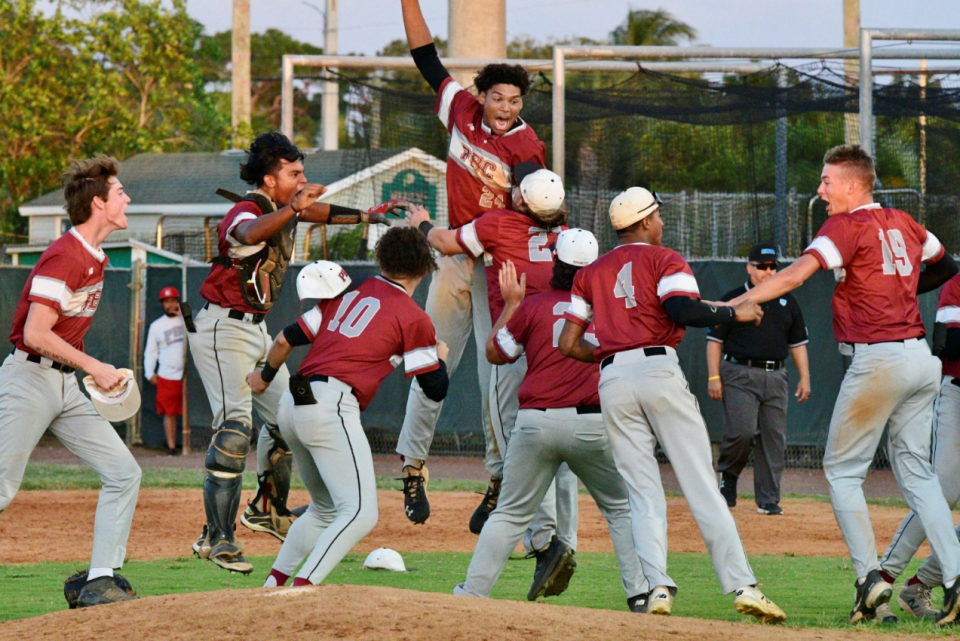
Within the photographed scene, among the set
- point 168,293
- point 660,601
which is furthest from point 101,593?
point 168,293

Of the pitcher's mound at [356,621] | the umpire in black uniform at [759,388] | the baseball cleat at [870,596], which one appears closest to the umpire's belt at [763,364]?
the umpire in black uniform at [759,388]

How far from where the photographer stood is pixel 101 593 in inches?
233

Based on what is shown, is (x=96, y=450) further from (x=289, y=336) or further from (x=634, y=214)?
(x=634, y=214)

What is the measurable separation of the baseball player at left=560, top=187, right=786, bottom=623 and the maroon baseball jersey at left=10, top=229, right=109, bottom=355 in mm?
2597

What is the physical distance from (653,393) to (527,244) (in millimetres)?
1651

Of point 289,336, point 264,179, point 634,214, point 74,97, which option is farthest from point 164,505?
point 74,97

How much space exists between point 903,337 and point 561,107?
259 inches

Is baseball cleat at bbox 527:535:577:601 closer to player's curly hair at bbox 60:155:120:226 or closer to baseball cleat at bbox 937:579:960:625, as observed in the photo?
baseball cleat at bbox 937:579:960:625

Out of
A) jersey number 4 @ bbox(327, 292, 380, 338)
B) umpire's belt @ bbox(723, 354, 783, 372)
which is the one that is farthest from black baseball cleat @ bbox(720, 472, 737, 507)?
jersey number 4 @ bbox(327, 292, 380, 338)

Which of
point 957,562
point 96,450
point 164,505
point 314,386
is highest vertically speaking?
point 314,386

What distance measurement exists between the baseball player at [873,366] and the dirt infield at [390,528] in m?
3.13

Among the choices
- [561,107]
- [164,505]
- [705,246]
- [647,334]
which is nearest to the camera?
[647,334]

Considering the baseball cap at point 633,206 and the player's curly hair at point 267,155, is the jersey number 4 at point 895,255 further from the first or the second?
the player's curly hair at point 267,155

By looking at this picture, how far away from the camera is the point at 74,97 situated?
3047cm
